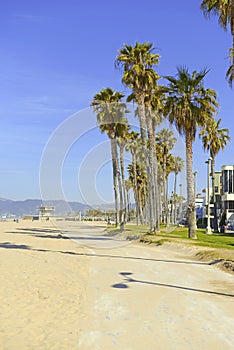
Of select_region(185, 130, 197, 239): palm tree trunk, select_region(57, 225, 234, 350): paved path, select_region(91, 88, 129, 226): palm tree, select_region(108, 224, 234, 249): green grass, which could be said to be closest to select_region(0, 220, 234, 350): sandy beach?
select_region(57, 225, 234, 350): paved path

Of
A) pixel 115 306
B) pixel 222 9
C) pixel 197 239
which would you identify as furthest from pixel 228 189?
pixel 115 306

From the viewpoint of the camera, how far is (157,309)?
9.99 m

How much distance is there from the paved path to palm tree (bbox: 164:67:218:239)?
43.8 feet

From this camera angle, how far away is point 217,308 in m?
10.0

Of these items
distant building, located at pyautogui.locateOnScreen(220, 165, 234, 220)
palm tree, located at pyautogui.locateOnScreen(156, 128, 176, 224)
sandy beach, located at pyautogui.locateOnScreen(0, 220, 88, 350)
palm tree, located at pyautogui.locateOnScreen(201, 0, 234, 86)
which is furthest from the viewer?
distant building, located at pyautogui.locateOnScreen(220, 165, 234, 220)

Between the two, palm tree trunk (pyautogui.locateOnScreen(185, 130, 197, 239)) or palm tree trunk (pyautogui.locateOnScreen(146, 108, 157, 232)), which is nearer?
palm tree trunk (pyautogui.locateOnScreen(185, 130, 197, 239))

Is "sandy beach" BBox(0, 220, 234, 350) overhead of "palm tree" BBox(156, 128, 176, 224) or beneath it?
beneath

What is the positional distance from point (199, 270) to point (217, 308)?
6878mm

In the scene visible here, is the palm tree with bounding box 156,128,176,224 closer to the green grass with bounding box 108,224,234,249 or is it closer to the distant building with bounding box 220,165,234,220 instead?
the distant building with bounding box 220,165,234,220

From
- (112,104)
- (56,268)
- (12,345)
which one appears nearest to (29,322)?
(12,345)

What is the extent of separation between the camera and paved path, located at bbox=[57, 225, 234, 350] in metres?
7.47

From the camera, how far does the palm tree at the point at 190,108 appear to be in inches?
1184

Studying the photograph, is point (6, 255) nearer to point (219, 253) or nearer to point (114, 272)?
point (114, 272)

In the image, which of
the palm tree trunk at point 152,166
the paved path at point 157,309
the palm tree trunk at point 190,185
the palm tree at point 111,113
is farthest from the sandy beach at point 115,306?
the palm tree at point 111,113
